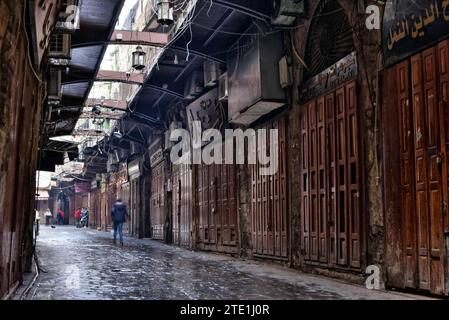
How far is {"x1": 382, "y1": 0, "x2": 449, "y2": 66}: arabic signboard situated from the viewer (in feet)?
20.7

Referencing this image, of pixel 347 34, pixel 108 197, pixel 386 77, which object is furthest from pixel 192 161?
pixel 108 197

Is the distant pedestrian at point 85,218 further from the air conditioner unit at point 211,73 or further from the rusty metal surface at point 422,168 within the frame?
the rusty metal surface at point 422,168

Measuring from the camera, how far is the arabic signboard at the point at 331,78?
8414 millimetres

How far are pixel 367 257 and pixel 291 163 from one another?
10.4 feet

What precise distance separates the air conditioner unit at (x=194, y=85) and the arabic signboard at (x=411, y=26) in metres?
8.72

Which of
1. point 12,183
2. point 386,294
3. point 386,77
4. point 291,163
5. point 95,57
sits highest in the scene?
point 95,57

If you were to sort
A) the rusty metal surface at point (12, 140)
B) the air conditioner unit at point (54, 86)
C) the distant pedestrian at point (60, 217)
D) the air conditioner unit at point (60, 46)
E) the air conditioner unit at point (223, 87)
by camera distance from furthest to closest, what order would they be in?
the distant pedestrian at point (60, 217) < the air conditioner unit at point (223, 87) < the air conditioner unit at point (54, 86) < the air conditioner unit at point (60, 46) < the rusty metal surface at point (12, 140)

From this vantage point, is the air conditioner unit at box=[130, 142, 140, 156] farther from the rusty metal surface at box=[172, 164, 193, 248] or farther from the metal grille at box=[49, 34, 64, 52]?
the metal grille at box=[49, 34, 64, 52]

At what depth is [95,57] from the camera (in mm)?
13156

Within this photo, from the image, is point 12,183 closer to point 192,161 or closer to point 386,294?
point 386,294

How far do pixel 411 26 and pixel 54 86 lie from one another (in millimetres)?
8231
